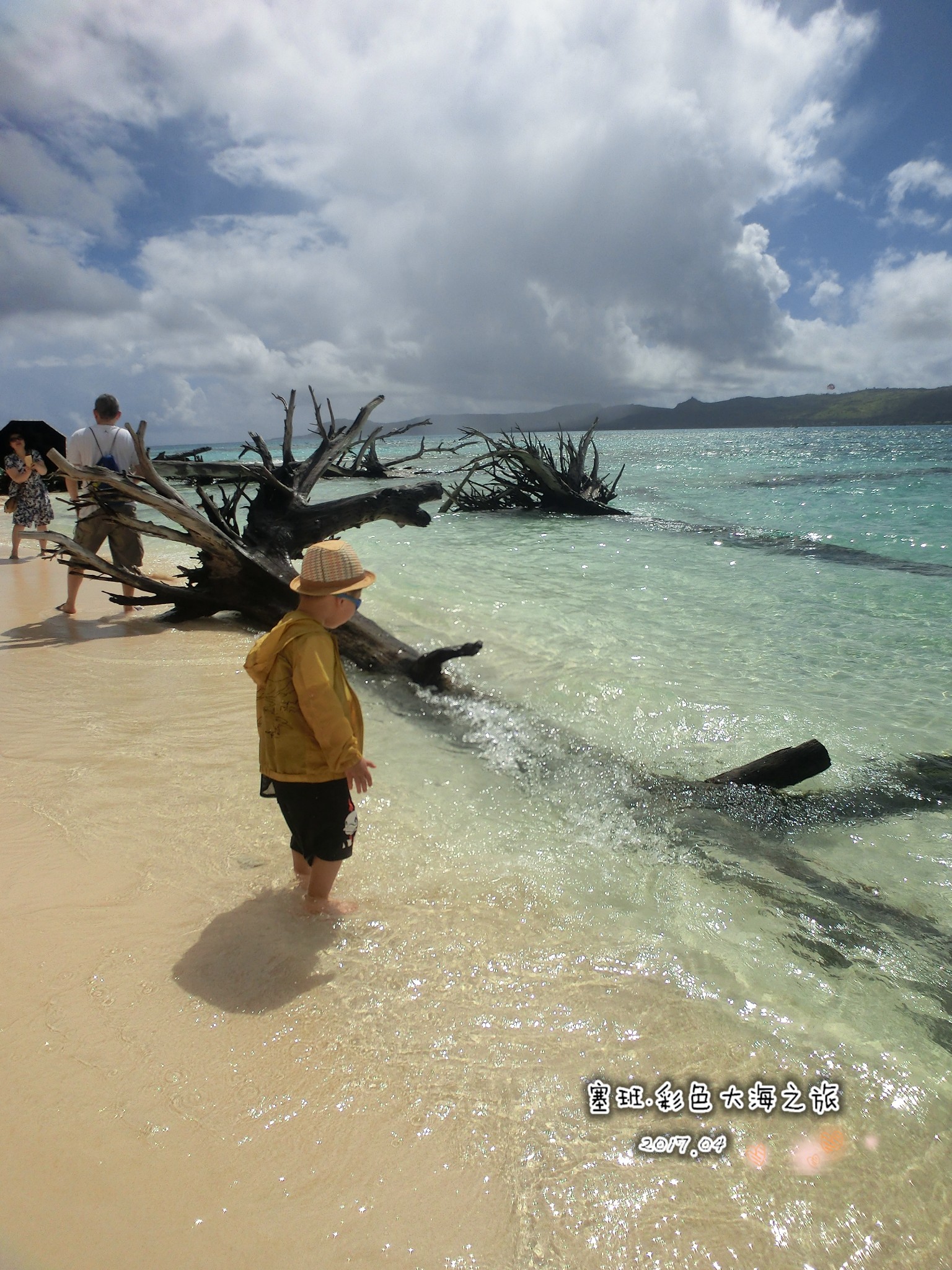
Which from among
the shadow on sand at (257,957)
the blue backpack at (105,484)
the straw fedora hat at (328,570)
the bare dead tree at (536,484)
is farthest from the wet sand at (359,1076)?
the bare dead tree at (536,484)

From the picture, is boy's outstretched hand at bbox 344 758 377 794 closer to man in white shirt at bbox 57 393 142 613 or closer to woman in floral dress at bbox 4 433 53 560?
man in white shirt at bbox 57 393 142 613

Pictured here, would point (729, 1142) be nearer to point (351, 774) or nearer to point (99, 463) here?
point (351, 774)

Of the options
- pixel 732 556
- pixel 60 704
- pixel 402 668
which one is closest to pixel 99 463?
pixel 60 704

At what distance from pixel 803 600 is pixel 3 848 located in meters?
8.91

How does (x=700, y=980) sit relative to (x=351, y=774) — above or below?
below

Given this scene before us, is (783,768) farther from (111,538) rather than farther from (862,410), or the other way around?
(862,410)

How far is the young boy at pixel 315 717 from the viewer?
2.44 metres

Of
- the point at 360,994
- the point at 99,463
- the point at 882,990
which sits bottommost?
the point at 882,990

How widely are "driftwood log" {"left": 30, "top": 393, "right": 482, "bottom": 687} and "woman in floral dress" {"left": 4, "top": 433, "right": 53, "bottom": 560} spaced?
4.29 metres

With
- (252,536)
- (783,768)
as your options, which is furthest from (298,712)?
(252,536)

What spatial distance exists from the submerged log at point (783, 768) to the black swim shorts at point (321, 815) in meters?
2.13

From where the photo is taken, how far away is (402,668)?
5.54 m

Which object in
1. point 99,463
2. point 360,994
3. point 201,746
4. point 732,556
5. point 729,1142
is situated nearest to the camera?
point 729,1142

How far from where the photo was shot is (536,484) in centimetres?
1984
